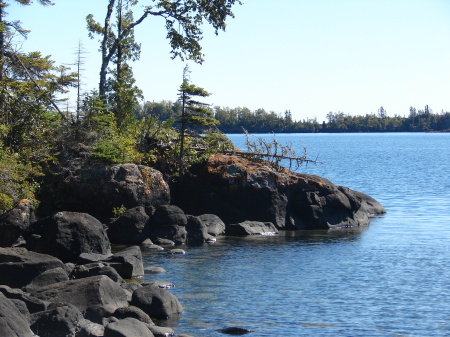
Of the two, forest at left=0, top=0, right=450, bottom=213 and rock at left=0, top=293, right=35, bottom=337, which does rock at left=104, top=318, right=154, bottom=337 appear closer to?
rock at left=0, top=293, right=35, bottom=337

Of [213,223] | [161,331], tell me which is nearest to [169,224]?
[213,223]

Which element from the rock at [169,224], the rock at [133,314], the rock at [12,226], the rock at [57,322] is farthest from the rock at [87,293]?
the rock at [169,224]

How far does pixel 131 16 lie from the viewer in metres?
42.7

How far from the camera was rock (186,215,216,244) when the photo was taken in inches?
1114

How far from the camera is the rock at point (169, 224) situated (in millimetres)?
27953

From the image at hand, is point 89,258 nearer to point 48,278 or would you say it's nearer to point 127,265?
point 127,265

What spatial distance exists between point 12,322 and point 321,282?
1061cm

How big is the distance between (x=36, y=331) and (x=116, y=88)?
21.8 metres

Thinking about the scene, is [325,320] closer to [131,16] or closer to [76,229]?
[76,229]

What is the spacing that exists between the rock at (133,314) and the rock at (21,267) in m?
3.93

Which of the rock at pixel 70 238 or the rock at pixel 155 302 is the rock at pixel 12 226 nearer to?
the rock at pixel 70 238

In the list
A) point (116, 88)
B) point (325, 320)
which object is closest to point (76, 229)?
point (325, 320)

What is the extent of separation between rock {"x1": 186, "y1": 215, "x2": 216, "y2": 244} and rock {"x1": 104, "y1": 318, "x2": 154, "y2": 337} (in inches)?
519

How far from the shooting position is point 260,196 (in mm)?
32750
